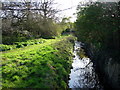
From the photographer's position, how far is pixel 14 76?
266 inches

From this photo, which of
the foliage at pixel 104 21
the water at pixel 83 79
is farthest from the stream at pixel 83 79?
the foliage at pixel 104 21

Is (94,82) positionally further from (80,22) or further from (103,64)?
(80,22)

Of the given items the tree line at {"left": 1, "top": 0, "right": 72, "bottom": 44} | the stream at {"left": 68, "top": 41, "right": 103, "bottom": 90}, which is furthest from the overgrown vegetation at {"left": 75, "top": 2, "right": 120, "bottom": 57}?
the tree line at {"left": 1, "top": 0, "right": 72, "bottom": 44}

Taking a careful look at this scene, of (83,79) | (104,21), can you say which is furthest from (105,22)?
(83,79)

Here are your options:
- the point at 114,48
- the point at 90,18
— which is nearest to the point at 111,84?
the point at 114,48

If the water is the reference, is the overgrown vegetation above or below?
above

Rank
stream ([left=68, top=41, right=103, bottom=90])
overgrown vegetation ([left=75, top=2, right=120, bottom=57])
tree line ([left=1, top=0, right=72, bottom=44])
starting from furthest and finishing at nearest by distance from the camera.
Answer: tree line ([left=1, top=0, right=72, bottom=44]) → stream ([left=68, top=41, right=103, bottom=90]) → overgrown vegetation ([left=75, top=2, right=120, bottom=57])

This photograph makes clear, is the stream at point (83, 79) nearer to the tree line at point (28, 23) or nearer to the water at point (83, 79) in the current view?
the water at point (83, 79)

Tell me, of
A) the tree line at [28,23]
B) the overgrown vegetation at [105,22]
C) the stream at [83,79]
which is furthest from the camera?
the tree line at [28,23]

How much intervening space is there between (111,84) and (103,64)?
2.34m

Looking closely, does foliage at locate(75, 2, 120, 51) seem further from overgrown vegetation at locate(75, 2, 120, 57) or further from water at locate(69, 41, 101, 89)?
water at locate(69, 41, 101, 89)

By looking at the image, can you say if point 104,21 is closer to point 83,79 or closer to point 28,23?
point 83,79

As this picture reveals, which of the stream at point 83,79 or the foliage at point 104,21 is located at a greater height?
the foliage at point 104,21

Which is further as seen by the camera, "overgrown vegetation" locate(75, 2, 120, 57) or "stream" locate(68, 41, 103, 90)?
"stream" locate(68, 41, 103, 90)
